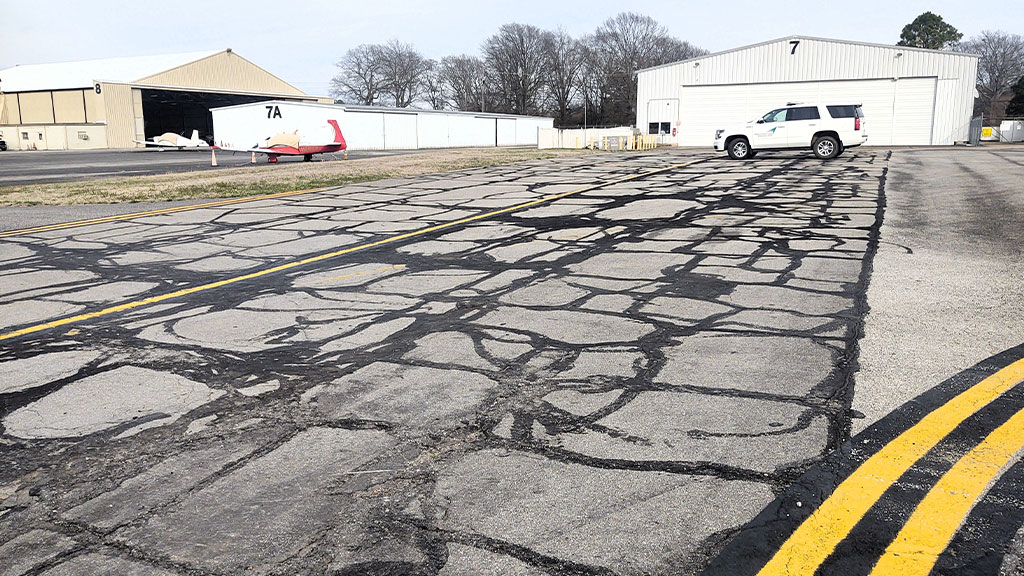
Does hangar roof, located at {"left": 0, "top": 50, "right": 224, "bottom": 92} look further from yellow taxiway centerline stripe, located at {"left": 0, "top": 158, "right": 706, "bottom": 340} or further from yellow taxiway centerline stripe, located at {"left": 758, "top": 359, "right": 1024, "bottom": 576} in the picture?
yellow taxiway centerline stripe, located at {"left": 758, "top": 359, "right": 1024, "bottom": 576}

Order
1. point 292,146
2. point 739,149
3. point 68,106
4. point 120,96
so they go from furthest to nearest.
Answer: point 68,106
point 120,96
point 292,146
point 739,149

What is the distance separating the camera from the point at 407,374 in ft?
15.3

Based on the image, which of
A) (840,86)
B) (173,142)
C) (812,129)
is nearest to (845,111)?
(812,129)

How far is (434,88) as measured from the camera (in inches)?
3910

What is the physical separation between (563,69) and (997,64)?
51.5m

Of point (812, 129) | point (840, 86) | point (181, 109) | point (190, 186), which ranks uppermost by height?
point (181, 109)

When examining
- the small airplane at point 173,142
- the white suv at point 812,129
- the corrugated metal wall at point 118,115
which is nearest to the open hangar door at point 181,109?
the corrugated metal wall at point 118,115

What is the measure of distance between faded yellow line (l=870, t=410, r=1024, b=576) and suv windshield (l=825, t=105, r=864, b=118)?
2245cm

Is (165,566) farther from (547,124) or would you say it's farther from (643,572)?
(547,124)

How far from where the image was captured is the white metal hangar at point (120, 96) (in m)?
63.6

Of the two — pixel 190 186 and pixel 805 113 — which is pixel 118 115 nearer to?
pixel 190 186

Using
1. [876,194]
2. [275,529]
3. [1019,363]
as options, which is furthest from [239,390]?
[876,194]

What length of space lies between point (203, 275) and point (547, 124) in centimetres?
6989

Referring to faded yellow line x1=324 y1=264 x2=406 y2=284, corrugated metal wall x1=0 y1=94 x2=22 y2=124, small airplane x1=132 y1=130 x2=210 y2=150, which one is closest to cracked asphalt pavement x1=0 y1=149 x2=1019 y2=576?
faded yellow line x1=324 y1=264 x2=406 y2=284
